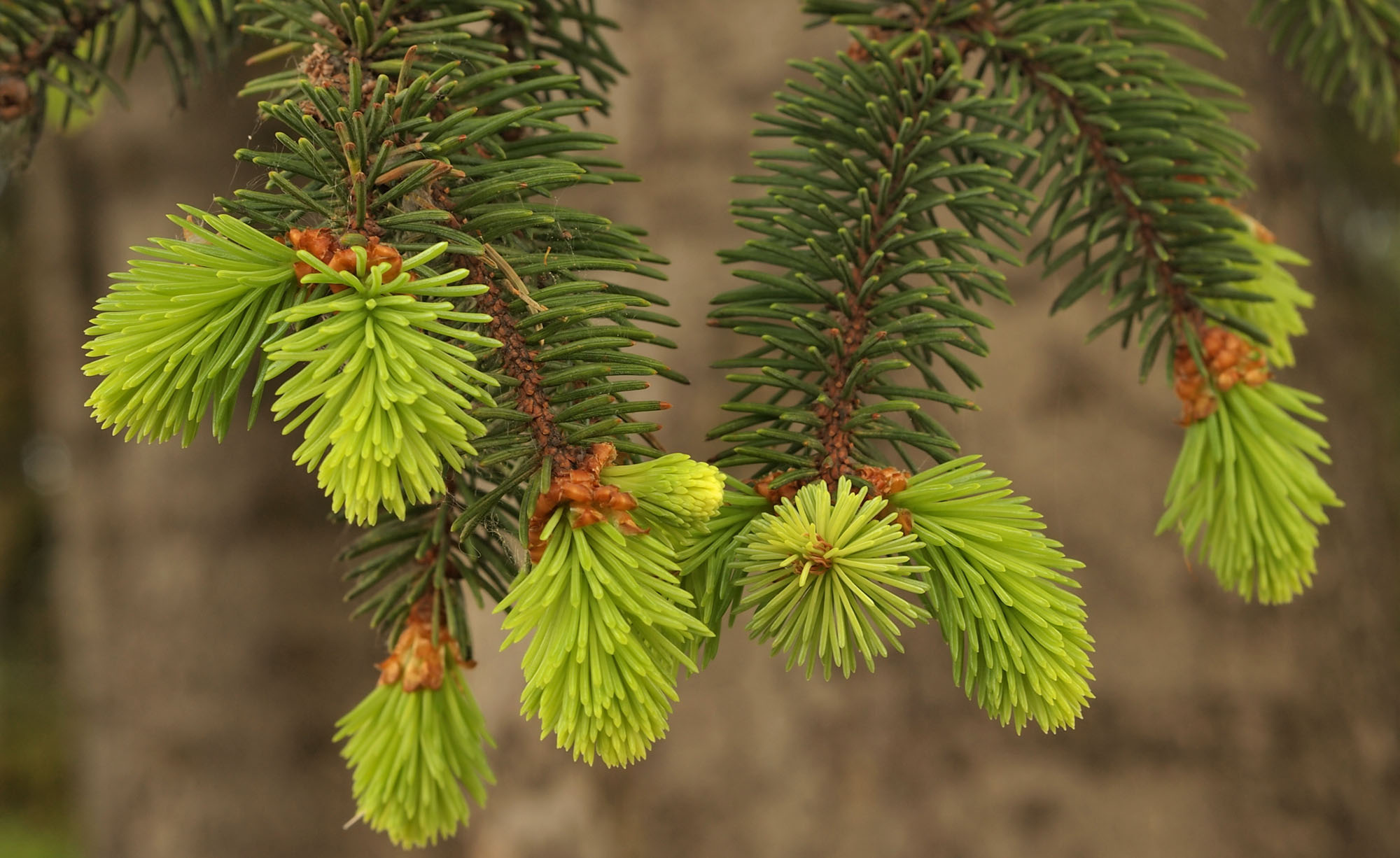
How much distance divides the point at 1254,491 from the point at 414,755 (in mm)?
422

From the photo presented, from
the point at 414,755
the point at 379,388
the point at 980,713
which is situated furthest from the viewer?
the point at 980,713

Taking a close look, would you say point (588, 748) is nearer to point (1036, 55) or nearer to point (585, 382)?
point (585, 382)

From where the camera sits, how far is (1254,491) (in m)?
0.44

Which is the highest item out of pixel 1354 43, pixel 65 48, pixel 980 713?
pixel 1354 43

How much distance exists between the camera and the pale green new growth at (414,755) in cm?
40

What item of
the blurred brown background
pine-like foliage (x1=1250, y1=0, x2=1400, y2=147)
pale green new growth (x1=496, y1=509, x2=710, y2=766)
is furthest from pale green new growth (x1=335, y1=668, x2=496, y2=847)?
pine-like foliage (x1=1250, y1=0, x2=1400, y2=147)

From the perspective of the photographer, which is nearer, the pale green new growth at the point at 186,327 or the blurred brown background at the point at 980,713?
the pale green new growth at the point at 186,327

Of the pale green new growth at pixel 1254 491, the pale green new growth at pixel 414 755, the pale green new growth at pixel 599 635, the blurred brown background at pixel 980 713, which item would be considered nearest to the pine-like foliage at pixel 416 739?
the pale green new growth at pixel 414 755

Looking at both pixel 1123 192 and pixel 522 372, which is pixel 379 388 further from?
pixel 1123 192

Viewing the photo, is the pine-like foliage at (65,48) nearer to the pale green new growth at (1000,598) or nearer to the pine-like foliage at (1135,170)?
the pine-like foliage at (1135,170)

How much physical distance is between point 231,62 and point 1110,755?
5.13 feet

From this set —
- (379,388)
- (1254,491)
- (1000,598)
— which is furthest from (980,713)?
(379,388)

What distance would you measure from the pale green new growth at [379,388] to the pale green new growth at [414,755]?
0.17 metres

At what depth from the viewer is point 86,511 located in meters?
1.63
